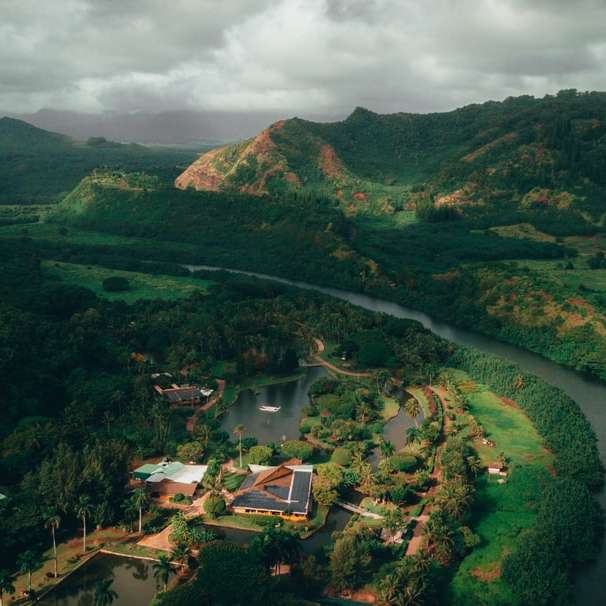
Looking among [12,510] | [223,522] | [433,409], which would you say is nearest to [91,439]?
[12,510]

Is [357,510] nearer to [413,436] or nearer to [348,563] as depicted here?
[348,563]

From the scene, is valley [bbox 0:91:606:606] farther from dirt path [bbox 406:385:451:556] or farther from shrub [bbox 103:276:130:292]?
shrub [bbox 103:276:130:292]

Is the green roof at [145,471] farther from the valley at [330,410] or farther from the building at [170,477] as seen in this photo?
the valley at [330,410]

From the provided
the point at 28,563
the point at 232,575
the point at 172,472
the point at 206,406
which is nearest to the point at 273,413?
the point at 206,406

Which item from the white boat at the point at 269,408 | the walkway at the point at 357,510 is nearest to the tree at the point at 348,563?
the walkway at the point at 357,510

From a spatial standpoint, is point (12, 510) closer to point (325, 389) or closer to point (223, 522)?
point (223, 522)

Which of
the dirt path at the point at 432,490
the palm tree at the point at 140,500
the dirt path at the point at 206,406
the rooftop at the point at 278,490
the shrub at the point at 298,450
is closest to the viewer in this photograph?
the dirt path at the point at 432,490
